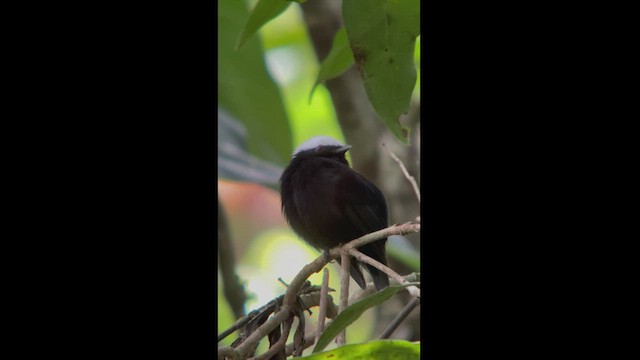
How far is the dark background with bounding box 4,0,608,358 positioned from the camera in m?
0.70

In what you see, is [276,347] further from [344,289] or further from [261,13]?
[261,13]

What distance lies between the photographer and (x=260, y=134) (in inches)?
64.6

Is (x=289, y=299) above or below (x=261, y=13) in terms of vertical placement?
below

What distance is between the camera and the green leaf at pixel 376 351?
0.80 meters

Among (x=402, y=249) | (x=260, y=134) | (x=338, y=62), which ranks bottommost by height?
(x=402, y=249)
